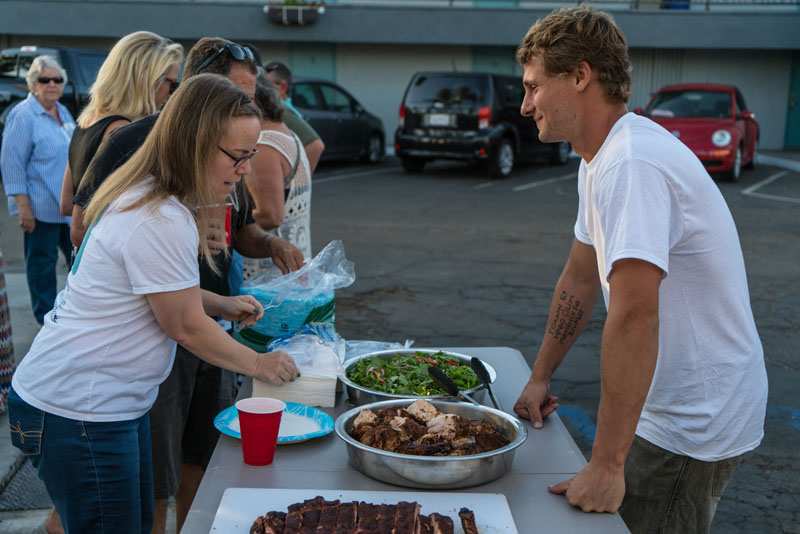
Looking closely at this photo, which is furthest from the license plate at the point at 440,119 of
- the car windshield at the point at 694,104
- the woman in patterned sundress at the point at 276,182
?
the woman in patterned sundress at the point at 276,182

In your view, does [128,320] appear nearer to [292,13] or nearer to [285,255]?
[285,255]

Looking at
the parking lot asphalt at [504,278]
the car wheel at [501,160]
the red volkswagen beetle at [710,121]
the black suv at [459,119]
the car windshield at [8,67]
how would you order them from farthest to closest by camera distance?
the car wheel at [501,160], the black suv at [459,119], the red volkswagen beetle at [710,121], the car windshield at [8,67], the parking lot asphalt at [504,278]

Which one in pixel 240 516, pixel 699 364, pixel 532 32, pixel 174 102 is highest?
pixel 532 32

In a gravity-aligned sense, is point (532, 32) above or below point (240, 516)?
above

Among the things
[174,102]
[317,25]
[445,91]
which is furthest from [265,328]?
[317,25]

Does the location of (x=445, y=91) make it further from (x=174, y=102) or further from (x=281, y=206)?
(x=174, y=102)

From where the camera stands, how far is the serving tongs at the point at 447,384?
8.86 feet

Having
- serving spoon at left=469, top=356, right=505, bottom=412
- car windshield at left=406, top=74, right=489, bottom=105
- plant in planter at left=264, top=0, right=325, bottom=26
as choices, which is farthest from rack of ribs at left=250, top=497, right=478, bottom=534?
plant in planter at left=264, top=0, right=325, bottom=26

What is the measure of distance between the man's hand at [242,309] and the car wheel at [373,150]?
16858mm

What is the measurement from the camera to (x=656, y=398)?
7.84 feet

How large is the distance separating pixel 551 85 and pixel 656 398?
0.87 metres

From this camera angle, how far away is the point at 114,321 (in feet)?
8.09

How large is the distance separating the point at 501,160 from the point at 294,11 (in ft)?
26.9

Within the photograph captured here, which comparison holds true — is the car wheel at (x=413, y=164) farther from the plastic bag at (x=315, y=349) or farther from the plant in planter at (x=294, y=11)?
the plastic bag at (x=315, y=349)
